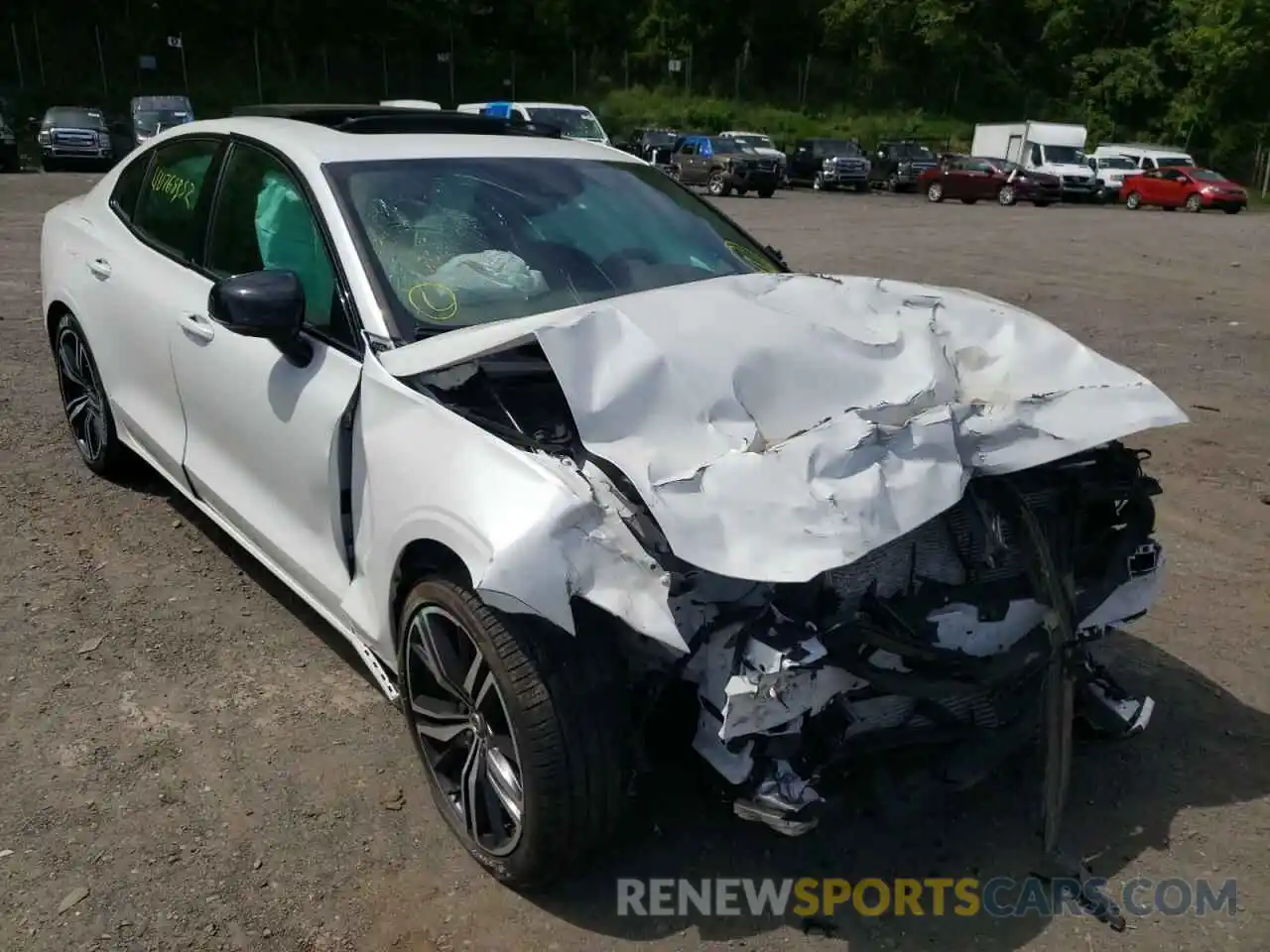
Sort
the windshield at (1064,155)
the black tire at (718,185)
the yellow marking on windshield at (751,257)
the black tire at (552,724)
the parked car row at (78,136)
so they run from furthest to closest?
the windshield at (1064,155), the black tire at (718,185), the parked car row at (78,136), the yellow marking on windshield at (751,257), the black tire at (552,724)

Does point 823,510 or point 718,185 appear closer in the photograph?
point 823,510

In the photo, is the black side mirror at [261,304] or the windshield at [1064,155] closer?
the black side mirror at [261,304]

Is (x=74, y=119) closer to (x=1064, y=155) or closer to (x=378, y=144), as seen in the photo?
(x=1064, y=155)

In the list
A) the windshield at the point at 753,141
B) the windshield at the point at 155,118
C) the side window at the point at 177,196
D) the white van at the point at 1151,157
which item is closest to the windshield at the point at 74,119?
the windshield at the point at 155,118

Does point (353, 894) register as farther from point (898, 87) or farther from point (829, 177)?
point (898, 87)

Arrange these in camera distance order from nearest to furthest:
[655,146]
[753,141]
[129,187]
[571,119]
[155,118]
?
[129,187]
[571,119]
[155,118]
[753,141]
[655,146]

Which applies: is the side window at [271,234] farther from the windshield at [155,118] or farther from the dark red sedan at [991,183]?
the dark red sedan at [991,183]

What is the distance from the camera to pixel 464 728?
2.84 m

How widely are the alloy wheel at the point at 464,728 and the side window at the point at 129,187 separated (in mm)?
2840

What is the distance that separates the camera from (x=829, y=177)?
34.6 metres

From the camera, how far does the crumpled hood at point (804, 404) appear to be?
2.37 metres

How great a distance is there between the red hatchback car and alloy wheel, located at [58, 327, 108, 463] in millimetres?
33104

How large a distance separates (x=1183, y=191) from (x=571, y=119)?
18580 millimetres

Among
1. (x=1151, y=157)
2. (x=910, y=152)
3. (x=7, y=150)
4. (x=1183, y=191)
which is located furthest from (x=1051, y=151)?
(x=7, y=150)
